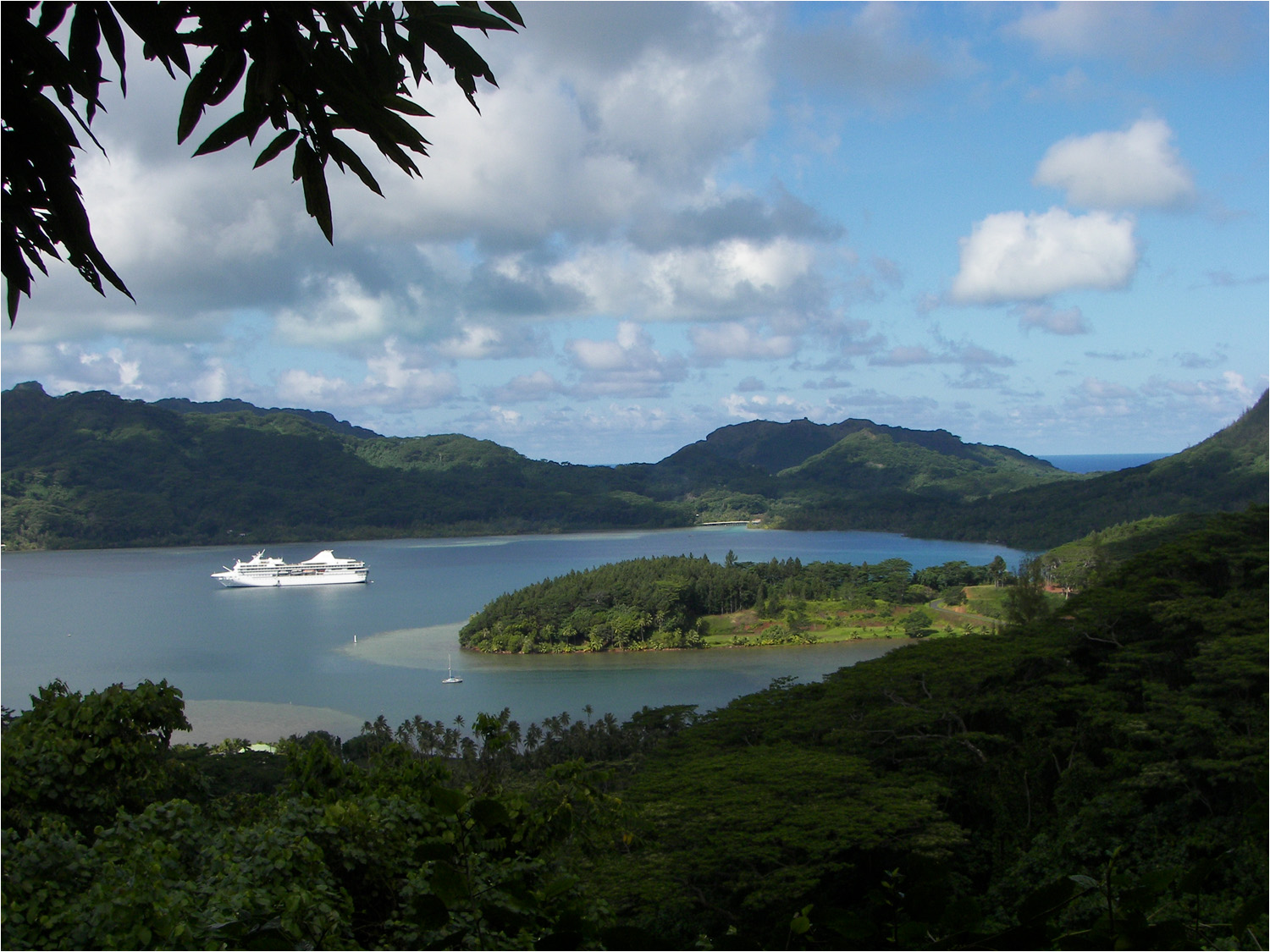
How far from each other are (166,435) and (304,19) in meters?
94.9

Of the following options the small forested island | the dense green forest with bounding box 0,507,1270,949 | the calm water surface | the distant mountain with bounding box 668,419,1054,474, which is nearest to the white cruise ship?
the calm water surface

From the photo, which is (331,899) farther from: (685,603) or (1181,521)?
(1181,521)

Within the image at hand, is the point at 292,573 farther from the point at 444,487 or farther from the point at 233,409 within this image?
the point at 233,409

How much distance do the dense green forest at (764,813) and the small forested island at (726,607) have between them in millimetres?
15955

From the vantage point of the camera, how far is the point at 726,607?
38.8 metres

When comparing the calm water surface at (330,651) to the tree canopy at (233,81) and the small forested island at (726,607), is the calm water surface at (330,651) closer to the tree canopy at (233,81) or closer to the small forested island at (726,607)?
the small forested island at (726,607)

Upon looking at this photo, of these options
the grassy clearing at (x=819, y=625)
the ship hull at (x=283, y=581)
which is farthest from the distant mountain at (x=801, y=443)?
the grassy clearing at (x=819, y=625)

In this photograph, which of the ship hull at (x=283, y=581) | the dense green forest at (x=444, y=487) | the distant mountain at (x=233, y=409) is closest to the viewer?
the ship hull at (x=283, y=581)

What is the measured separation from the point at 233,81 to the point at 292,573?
55607mm

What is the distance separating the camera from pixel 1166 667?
1075 centimetres

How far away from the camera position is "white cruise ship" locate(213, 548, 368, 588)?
1953 inches

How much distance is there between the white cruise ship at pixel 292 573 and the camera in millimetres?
49594

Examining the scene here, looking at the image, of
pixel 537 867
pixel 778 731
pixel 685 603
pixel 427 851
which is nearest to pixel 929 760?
pixel 778 731

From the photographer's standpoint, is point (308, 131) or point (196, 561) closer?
point (308, 131)
